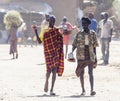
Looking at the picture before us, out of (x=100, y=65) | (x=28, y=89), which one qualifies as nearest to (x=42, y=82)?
(x=28, y=89)

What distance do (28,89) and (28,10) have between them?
94.8 feet

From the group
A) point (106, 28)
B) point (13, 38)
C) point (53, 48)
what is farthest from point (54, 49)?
point (13, 38)

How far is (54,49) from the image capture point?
11812 millimetres

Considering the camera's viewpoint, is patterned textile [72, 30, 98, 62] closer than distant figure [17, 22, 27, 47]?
Yes

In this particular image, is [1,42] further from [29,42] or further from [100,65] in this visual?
[100,65]

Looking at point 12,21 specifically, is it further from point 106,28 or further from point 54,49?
point 54,49

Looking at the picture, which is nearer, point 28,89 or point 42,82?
point 28,89

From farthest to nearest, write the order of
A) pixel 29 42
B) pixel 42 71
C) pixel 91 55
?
pixel 29 42 < pixel 42 71 < pixel 91 55

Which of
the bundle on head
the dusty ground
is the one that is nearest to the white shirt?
the dusty ground

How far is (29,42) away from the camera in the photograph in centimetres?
3744

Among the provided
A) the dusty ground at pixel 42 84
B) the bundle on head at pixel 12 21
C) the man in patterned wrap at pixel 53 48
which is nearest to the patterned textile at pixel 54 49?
the man in patterned wrap at pixel 53 48

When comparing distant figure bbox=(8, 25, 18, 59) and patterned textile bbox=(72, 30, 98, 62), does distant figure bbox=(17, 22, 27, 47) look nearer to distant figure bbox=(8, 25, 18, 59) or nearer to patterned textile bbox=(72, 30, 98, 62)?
distant figure bbox=(8, 25, 18, 59)

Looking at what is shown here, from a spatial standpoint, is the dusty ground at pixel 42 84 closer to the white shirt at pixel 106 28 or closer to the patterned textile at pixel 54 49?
the patterned textile at pixel 54 49

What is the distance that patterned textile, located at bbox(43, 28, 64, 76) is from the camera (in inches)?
465
